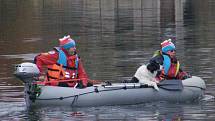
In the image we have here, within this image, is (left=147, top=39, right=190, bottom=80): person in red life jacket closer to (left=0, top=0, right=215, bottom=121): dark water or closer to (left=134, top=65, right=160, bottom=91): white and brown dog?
(left=134, top=65, right=160, bottom=91): white and brown dog

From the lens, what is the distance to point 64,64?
2164cm

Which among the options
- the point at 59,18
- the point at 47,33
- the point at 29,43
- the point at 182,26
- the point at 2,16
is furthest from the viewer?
the point at 2,16

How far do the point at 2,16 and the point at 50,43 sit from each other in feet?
113

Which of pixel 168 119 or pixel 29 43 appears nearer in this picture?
pixel 168 119

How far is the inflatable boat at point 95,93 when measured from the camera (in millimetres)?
21016

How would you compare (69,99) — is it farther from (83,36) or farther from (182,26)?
(182,26)

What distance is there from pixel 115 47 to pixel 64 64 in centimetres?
1703

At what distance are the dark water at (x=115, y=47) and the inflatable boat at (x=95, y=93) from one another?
19cm

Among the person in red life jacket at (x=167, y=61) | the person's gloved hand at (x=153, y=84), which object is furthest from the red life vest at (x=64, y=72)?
the person in red life jacket at (x=167, y=61)

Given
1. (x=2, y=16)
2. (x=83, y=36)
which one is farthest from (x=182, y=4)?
(x=83, y=36)

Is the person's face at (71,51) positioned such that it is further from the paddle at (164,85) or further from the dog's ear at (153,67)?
the dog's ear at (153,67)

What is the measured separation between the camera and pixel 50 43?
138 ft

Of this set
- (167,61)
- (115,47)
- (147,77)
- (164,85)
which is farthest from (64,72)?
(115,47)

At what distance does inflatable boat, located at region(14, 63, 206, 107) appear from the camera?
21016 millimetres
